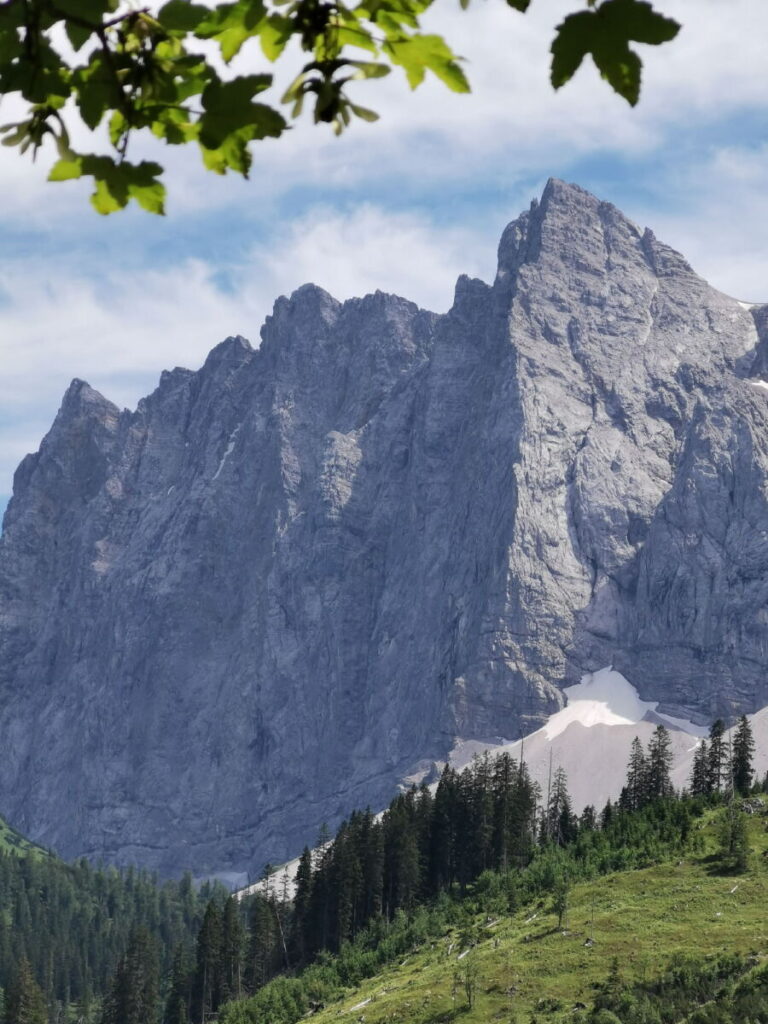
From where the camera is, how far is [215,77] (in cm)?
550

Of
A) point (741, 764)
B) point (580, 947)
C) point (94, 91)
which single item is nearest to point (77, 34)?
point (94, 91)

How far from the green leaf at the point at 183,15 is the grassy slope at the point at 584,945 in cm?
7885

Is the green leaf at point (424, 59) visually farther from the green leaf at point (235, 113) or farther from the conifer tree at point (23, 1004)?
the conifer tree at point (23, 1004)

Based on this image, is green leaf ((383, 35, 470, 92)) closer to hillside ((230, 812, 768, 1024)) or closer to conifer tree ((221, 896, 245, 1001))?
hillside ((230, 812, 768, 1024))

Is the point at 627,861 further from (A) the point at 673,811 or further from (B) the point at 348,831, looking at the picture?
(B) the point at 348,831

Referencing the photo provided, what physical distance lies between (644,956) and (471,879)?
51.1 meters

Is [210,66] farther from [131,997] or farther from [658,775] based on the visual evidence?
[131,997]

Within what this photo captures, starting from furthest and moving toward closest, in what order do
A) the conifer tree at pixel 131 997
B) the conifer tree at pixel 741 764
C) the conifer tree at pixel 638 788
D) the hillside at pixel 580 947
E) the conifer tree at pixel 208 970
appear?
the conifer tree at pixel 638 788 < the conifer tree at pixel 208 970 < the conifer tree at pixel 131 997 < the conifer tree at pixel 741 764 < the hillside at pixel 580 947

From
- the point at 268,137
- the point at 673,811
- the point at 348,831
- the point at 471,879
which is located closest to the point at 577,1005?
the point at 673,811

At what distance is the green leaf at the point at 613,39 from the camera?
17.1ft

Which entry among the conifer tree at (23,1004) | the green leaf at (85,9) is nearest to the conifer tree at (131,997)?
the conifer tree at (23,1004)

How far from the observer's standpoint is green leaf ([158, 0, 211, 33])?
17.8 feet

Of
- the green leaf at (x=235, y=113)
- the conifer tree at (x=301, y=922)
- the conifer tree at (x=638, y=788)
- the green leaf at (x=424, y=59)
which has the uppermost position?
the conifer tree at (x=638, y=788)

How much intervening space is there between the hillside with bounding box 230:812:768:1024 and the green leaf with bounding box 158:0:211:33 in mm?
74813
